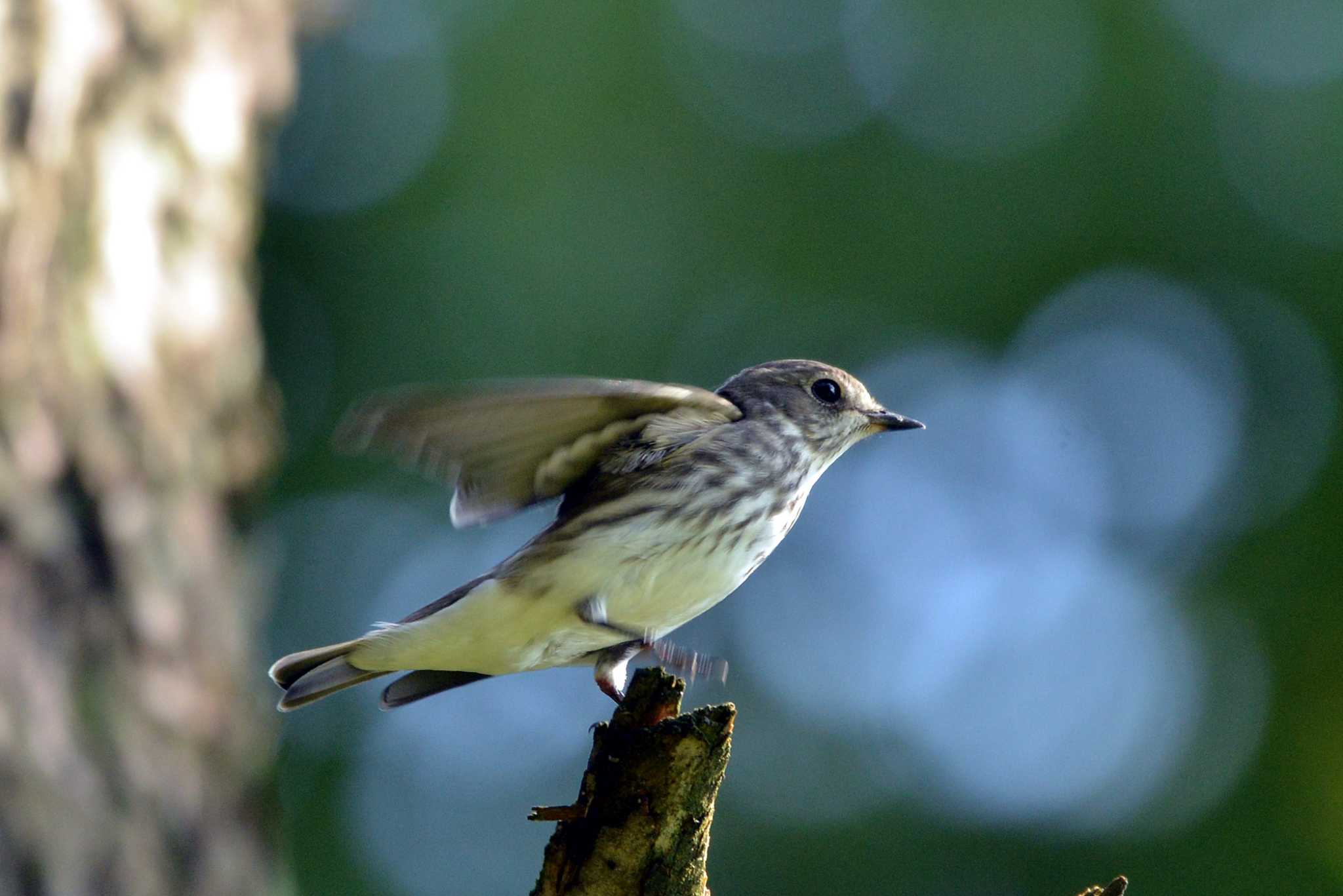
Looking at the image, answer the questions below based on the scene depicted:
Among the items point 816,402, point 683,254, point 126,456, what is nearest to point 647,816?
point 816,402

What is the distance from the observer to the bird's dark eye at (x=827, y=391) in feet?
14.3

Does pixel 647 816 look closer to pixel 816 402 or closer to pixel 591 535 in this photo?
pixel 591 535

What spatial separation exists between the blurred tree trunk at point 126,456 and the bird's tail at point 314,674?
36 centimetres

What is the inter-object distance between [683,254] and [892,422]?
4.30 meters

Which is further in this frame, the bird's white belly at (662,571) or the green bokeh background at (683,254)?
the green bokeh background at (683,254)

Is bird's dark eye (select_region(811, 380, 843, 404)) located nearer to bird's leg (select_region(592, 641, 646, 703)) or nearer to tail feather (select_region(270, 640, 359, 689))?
bird's leg (select_region(592, 641, 646, 703))

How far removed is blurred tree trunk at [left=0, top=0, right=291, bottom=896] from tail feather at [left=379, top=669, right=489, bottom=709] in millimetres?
553

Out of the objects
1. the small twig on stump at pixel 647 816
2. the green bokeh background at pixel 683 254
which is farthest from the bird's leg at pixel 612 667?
the green bokeh background at pixel 683 254

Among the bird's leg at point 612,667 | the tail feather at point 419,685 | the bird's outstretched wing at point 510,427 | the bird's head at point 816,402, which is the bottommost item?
the tail feather at point 419,685

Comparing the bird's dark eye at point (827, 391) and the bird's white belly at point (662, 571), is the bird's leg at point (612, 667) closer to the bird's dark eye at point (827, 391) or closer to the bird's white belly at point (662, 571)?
the bird's white belly at point (662, 571)

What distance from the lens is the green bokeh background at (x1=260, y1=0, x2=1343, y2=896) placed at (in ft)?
25.2

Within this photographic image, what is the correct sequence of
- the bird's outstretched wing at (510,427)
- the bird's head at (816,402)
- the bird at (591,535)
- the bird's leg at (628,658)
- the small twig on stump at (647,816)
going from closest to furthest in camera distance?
the small twig on stump at (647,816) < the bird's outstretched wing at (510,427) < the bird's leg at (628,658) < the bird at (591,535) < the bird's head at (816,402)

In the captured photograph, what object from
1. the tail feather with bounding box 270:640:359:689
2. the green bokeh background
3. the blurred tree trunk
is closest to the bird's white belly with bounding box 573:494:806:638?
the tail feather with bounding box 270:640:359:689

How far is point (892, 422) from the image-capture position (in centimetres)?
441
